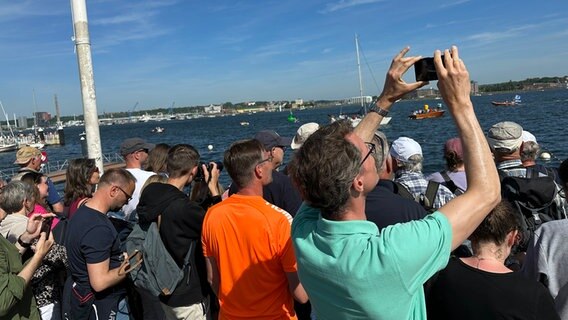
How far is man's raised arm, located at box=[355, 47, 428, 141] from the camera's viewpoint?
199 cm

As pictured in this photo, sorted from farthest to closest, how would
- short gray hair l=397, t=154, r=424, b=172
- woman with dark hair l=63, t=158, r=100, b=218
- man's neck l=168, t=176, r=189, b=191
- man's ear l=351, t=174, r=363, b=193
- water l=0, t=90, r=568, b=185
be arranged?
water l=0, t=90, r=568, b=185, woman with dark hair l=63, t=158, r=100, b=218, short gray hair l=397, t=154, r=424, b=172, man's neck l=168, t=176, r=189, b=191, man's ear l=351, t=174, r=363, b=193

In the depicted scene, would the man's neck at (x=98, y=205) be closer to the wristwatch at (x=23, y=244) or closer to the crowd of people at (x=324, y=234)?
the crowd of people at (x=324, y=234)

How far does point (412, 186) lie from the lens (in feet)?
12.8

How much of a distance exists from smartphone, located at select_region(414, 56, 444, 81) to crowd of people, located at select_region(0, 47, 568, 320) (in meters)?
0.07

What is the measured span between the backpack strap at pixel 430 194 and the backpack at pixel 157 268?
188cm

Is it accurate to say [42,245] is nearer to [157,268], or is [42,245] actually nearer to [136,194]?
[157,268]

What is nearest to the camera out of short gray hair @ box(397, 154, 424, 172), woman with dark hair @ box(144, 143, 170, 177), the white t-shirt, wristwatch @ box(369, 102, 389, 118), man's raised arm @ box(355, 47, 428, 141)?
man's raised arm @ box(355, 47, 428, 141)

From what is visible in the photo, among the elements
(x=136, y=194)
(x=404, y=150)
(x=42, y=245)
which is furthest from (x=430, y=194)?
(x=136, y=194)

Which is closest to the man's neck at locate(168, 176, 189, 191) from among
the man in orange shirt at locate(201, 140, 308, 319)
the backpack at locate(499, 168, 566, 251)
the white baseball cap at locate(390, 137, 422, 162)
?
the man in orange shirt at locate(201, 140, 308, 319)

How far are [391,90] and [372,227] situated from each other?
0.73m

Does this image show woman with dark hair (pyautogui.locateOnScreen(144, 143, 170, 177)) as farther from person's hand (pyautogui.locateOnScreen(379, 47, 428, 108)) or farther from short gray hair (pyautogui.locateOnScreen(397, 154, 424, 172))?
person's hand (pyautogui.locateOnScreen(379, 47, 428, 108))

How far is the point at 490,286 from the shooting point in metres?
1.95

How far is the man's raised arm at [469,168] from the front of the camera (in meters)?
1.57

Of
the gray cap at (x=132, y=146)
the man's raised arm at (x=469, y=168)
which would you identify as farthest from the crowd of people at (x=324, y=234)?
the gray cap at (x=132, y=146)
